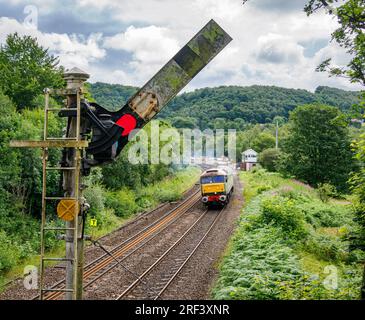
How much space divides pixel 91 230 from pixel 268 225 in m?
9.09

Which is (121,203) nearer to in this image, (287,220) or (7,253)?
(7,253)

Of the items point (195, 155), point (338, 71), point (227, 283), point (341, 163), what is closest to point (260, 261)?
point (227, 283)

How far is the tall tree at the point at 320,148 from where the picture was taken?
126 feet

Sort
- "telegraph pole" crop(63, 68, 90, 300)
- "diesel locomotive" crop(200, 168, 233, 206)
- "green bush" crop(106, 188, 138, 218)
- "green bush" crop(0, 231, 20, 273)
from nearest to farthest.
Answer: "telegraph pole" crop(63, 68, 90, 300) < "green bush" crop(0, 231, 20, 273) < "green bush" crop(106, 188, 138, 218) < "diesel locomotive" crop(200, 168, 233, 206)

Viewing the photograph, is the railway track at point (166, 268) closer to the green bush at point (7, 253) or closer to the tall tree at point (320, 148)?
the green bush at point (7, 253)

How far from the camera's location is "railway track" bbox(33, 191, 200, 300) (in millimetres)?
12578

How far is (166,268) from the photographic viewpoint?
47.3ft

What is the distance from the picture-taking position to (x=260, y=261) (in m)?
11.5

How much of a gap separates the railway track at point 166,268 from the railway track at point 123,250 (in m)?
1.10

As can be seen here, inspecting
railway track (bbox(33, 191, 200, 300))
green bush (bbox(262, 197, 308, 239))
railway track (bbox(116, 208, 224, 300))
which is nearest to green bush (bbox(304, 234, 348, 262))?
green bush (bbox(262, 197, 308, 239))

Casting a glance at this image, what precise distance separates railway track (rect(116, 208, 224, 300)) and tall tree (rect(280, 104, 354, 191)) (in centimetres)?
2118

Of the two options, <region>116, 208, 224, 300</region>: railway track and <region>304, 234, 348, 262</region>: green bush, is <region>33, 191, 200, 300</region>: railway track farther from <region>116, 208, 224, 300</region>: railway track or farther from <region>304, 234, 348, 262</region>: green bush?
<region>304, 234, 348, 262</region>: green bush

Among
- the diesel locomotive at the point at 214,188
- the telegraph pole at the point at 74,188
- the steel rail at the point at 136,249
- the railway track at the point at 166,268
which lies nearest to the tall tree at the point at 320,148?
the diesel locomotive at the point at 214,188

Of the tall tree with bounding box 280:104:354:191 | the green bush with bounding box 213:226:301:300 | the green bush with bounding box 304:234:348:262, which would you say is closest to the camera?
the green bush with bounding box 213:226:301:300
